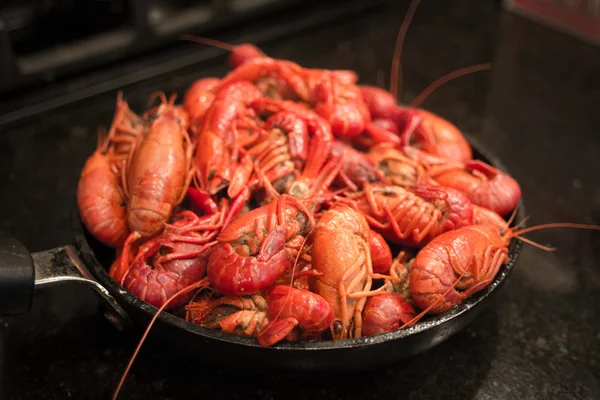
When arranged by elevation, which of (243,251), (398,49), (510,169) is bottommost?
(510,169)

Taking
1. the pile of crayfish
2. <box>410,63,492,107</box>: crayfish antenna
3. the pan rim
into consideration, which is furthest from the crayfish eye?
→ <box>410,63,492,107</box>: crayfish antenna

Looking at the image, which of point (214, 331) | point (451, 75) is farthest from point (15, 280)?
point (451, 75)

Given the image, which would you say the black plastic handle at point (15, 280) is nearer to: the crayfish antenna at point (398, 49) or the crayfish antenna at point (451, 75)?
the crayfish antenna at point (398, 49)

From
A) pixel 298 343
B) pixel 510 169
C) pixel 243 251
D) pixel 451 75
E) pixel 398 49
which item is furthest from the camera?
pixel 398 49

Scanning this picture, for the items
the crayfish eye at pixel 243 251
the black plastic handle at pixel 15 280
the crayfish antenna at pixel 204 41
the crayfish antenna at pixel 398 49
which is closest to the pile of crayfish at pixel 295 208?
the crayfish eye at pixel 243 251

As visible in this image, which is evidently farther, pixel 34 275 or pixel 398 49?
pixel 398 49

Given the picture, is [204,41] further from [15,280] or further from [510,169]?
[15,280]

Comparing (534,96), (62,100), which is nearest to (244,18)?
(62,100)

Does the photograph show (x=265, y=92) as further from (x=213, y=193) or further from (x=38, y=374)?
(x=38, y=374)
